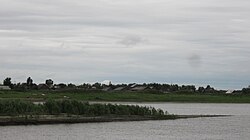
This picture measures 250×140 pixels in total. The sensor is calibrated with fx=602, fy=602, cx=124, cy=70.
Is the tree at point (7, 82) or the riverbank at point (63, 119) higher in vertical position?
the tree at point (7, 82)

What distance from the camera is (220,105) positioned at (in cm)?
14950

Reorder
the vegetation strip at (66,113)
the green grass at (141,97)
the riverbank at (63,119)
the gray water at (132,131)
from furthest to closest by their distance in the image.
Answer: the green grass at (141,97) → the vegetation strip at (66,113) → the riverbank at (63,119) → the gray water at (132,131)

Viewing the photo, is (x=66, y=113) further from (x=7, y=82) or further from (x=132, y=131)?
(x=7, y=82)

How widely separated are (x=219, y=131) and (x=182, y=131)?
4649mm

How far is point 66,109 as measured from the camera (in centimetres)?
7381

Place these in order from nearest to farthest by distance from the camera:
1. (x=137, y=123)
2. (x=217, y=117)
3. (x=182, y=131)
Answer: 1. (x=182, y=131)
2. (x=137, y=123)
3. (x=217, y=117)

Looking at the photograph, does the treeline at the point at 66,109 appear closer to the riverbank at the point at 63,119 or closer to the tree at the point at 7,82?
the riverbank at the point at 63,119

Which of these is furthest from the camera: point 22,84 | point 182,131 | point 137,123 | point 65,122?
point 22,84

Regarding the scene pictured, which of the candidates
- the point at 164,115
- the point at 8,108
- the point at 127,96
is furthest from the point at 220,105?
the point at 8,108

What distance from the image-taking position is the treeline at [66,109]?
68188 mm

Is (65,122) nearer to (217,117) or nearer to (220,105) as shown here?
(217,117)

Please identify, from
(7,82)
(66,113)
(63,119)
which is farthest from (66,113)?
(7,82)

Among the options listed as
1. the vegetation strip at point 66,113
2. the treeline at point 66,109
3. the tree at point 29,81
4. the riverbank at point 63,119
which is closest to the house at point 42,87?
the tree at point 29,81

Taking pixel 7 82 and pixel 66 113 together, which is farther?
pixel 7 82
